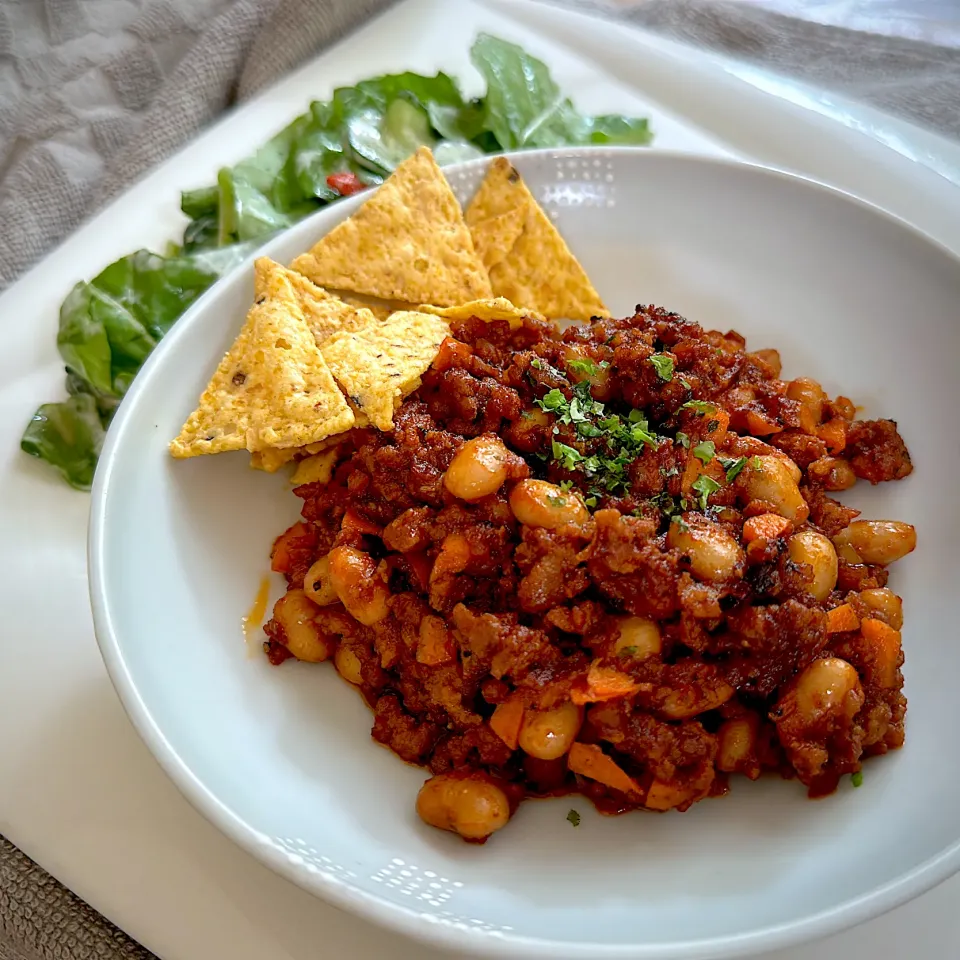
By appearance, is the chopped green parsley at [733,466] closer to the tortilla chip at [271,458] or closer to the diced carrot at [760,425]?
the diced carrot at [760,425]

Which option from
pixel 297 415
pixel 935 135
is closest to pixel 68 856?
pixel 297 415

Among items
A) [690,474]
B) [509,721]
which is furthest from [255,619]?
[690,474]

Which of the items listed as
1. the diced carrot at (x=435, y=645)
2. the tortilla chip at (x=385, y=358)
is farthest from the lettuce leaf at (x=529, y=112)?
the diced carrot at (x=435, y=645)

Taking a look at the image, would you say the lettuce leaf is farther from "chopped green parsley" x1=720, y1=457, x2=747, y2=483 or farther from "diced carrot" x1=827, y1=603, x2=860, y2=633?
"diced carrot" x1=827, y1=603, x2=860, y2=633

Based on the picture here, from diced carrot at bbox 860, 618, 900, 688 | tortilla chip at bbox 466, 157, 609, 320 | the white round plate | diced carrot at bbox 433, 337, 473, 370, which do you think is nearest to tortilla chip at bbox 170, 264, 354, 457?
the white round plate

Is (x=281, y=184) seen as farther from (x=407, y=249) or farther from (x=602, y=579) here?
(x=602, y=579)

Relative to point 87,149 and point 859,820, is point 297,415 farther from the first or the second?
point 87,149

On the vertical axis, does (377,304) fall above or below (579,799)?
above
